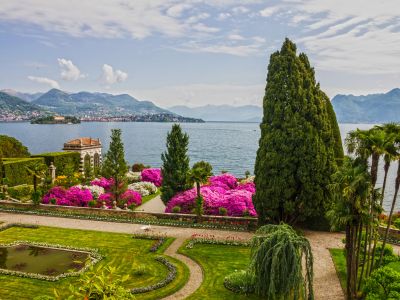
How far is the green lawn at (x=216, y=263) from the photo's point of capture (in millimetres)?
17942

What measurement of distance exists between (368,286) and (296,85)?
14.4 meters

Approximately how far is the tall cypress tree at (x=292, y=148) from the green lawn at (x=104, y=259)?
27.9 feet

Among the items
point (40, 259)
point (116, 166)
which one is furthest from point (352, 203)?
point (116, 166)

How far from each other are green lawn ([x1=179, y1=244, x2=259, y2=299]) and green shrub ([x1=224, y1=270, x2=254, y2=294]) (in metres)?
0.25

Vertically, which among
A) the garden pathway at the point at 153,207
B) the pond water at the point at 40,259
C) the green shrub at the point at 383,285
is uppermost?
the green shrub at the point at 383,285

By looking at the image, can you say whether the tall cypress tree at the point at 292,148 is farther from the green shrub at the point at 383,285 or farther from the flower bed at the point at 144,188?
the flower bed at the point at 144,188

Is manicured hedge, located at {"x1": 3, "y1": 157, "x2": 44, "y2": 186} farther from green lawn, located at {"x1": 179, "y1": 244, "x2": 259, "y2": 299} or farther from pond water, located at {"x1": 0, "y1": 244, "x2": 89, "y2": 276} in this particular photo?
green lawn, located at {"x1": 179, "y1": 244, "x2": 259, "y2": 299}

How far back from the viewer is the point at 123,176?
36.3 m

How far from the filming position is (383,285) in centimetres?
1577

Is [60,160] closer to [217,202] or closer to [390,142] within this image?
[217,202]

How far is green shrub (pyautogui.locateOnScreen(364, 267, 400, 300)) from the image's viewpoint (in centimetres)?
1530

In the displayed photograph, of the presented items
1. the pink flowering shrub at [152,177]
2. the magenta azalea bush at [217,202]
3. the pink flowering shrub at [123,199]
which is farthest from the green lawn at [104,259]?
the pink flowering shrub at [152,177]

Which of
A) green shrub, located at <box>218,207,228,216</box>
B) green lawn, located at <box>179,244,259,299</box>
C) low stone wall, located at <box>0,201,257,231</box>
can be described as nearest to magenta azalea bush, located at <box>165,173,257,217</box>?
green shrub, located at <box>218,207,228,216</box>

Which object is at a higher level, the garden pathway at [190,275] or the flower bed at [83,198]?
the flower bed at [83,198]
